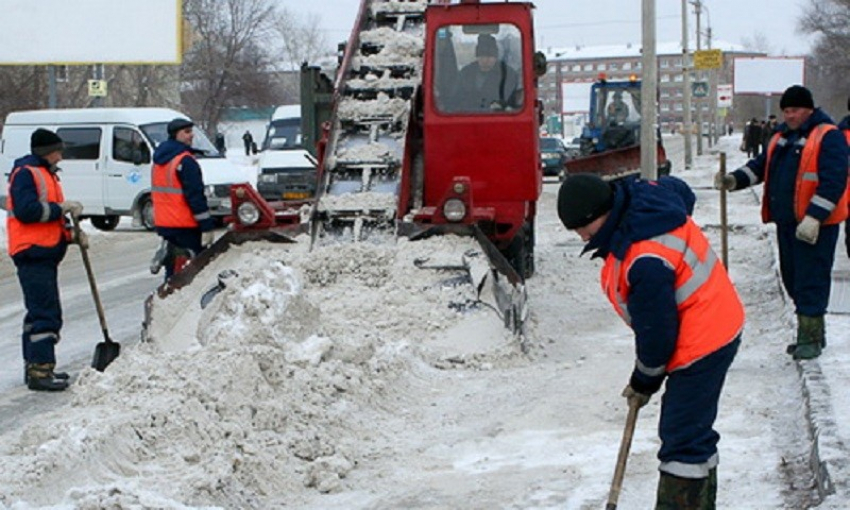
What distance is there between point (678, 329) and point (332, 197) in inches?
258

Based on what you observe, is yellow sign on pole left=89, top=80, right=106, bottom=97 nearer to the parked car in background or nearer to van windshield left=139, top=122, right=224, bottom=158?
van windshield left=139, top=122, right=224, bottom=158

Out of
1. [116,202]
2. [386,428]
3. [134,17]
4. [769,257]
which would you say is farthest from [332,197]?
[134,17]

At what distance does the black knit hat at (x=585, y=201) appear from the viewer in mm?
4781

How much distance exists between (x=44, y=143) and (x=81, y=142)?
13357 mm

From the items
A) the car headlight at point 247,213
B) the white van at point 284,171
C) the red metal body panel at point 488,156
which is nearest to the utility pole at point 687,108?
the white van at point 284,171

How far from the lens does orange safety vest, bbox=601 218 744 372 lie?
4.81m

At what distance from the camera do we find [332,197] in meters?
11.2

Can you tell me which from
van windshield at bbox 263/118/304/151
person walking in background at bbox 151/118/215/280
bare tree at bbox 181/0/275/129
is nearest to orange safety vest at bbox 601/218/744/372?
person walking in background at bbox 151/118/215/280

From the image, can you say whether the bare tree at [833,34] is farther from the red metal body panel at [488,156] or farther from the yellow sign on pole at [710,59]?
the red metal body panel at [488,156]

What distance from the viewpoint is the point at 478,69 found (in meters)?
12.2

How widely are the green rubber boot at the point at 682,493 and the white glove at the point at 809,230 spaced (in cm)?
360

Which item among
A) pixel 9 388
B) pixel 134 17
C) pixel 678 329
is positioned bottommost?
pixel 9 388

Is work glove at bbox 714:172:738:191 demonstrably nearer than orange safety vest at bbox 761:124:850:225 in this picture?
No

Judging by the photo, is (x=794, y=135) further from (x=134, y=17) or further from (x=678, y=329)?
(x=134, y=17)
